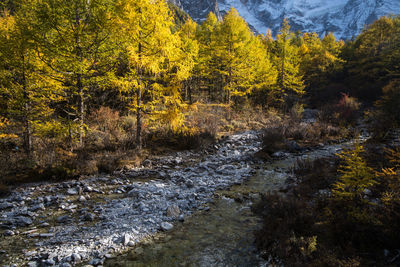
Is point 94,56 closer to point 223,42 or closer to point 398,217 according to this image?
point 398,217

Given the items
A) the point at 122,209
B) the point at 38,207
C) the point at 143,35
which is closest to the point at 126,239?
the point at 122,209

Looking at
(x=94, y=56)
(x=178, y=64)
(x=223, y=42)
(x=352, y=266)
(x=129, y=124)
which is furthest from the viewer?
(x=223, y=42)

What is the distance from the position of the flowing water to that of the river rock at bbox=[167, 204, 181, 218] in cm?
34

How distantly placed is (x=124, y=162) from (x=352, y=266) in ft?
26.9

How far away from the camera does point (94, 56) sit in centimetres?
885

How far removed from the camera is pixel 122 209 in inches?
230

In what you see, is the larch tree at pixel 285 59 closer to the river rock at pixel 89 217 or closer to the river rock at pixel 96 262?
the river rock at pixel 89 217

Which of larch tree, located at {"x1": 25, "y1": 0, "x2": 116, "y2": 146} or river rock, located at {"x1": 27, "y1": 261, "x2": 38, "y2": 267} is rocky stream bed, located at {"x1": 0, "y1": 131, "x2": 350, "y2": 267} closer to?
river rock, located at {"x1": 27, "y1": 261, "x2": 38, "y2": 267}

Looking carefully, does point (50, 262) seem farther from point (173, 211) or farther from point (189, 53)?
point (189, 53)

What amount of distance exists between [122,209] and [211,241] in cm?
267

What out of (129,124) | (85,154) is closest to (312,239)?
(85,154)

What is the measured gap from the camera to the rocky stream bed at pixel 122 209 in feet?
13.9

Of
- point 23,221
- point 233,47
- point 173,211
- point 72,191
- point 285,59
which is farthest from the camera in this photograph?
point 285,59

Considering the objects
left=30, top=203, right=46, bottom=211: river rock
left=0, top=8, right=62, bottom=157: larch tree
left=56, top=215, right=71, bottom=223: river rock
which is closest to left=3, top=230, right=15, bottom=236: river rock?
left=56, top=215, right=71, bottom=223: river rock
